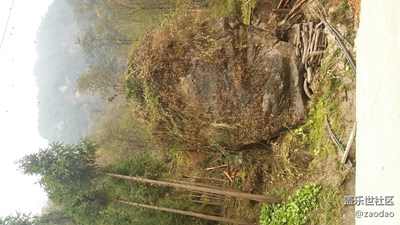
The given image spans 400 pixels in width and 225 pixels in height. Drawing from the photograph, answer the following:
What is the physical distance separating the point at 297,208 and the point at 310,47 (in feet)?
10.0

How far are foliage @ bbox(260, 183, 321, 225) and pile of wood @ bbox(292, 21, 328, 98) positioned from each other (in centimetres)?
184

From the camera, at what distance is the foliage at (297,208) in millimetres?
6809

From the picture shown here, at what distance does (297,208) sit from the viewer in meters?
7.08

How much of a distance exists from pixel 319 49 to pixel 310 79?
0.59 metres

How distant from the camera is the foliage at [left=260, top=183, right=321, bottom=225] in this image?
6.81 metres

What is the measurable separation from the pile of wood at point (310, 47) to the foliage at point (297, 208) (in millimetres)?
1837

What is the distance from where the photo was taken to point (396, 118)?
2.99 metres

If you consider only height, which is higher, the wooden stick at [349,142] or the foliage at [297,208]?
the wooden stick at [349,142]

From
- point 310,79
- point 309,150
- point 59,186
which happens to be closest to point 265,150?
point 309,150

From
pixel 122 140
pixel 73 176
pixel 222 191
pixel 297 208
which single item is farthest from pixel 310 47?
pixel 122 140

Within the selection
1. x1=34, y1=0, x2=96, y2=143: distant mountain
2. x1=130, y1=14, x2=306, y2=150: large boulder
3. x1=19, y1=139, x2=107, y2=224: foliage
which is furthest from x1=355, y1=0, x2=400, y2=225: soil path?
x1=34, y1=0, x2=96, y2=143: distant mountain

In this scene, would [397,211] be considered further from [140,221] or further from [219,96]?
[140,221]

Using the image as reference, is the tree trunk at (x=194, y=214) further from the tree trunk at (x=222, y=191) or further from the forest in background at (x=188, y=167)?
the tree trunk at (x=222, y=191)

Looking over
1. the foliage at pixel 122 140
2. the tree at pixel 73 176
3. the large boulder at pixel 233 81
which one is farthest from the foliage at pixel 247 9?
the foliage at pixel 122 140
